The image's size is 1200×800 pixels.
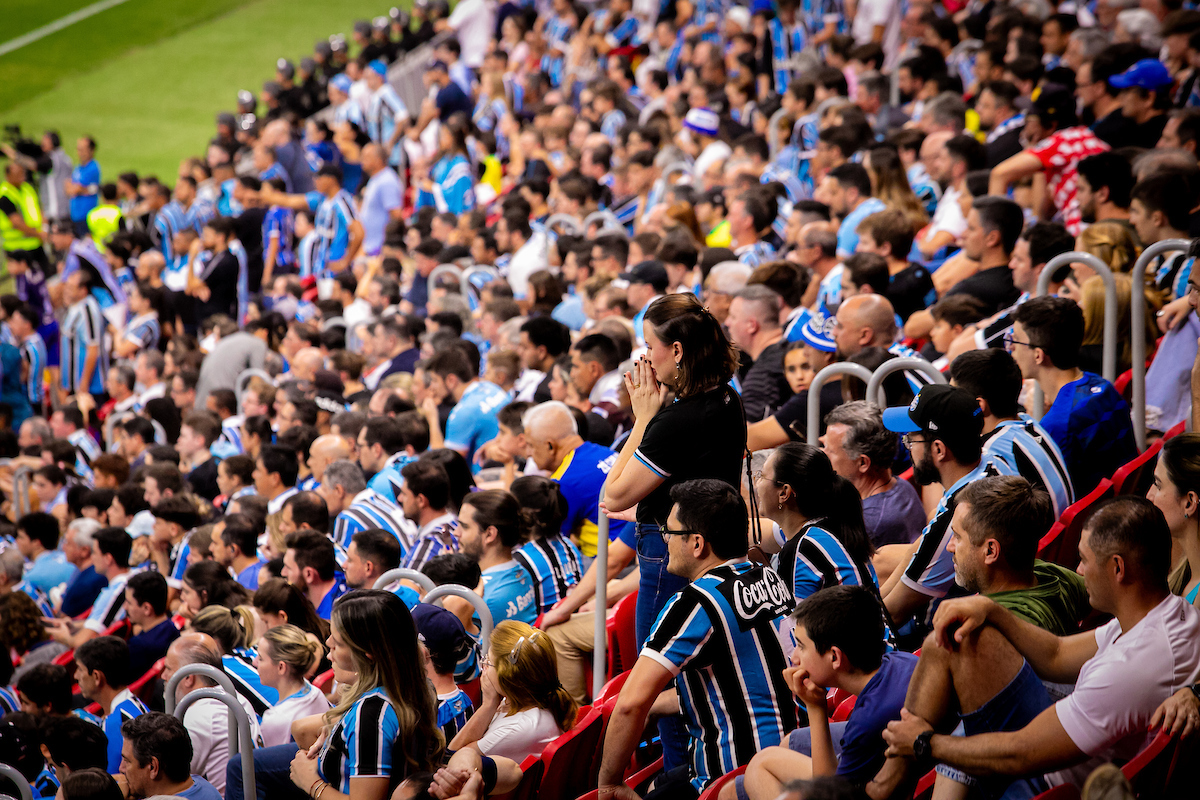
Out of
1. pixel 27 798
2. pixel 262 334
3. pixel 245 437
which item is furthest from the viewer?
pixel 262 334

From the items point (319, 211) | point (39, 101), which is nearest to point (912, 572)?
point (319, 211)

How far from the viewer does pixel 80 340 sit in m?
12.8

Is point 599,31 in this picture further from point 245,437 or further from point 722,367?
point 722,367

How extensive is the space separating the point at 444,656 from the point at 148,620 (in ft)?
9.38

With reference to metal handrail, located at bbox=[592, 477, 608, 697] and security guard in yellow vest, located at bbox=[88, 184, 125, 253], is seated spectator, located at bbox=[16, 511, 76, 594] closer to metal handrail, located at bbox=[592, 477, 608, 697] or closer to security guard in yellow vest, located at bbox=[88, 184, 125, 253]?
→ metal handrail, located at bbox=[592, 477, 608, 697]

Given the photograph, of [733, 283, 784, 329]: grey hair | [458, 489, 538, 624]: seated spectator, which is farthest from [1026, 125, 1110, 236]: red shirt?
[458, 489, 538, 624]: seated spectator

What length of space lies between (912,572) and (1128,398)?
237 cm

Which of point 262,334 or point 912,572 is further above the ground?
point 912,572

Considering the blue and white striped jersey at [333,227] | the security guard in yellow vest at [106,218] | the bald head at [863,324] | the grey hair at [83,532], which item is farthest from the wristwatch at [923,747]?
the security guard in yellow vest at [106,218]

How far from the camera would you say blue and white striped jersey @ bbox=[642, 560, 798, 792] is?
3252mm

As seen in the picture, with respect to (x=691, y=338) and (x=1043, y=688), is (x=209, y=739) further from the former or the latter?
(x=1043, y=688)

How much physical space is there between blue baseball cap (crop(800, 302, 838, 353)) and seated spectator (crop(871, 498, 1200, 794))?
9.42ft

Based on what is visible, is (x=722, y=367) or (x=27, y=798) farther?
(x=27, y=798)

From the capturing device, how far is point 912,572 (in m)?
3.72
